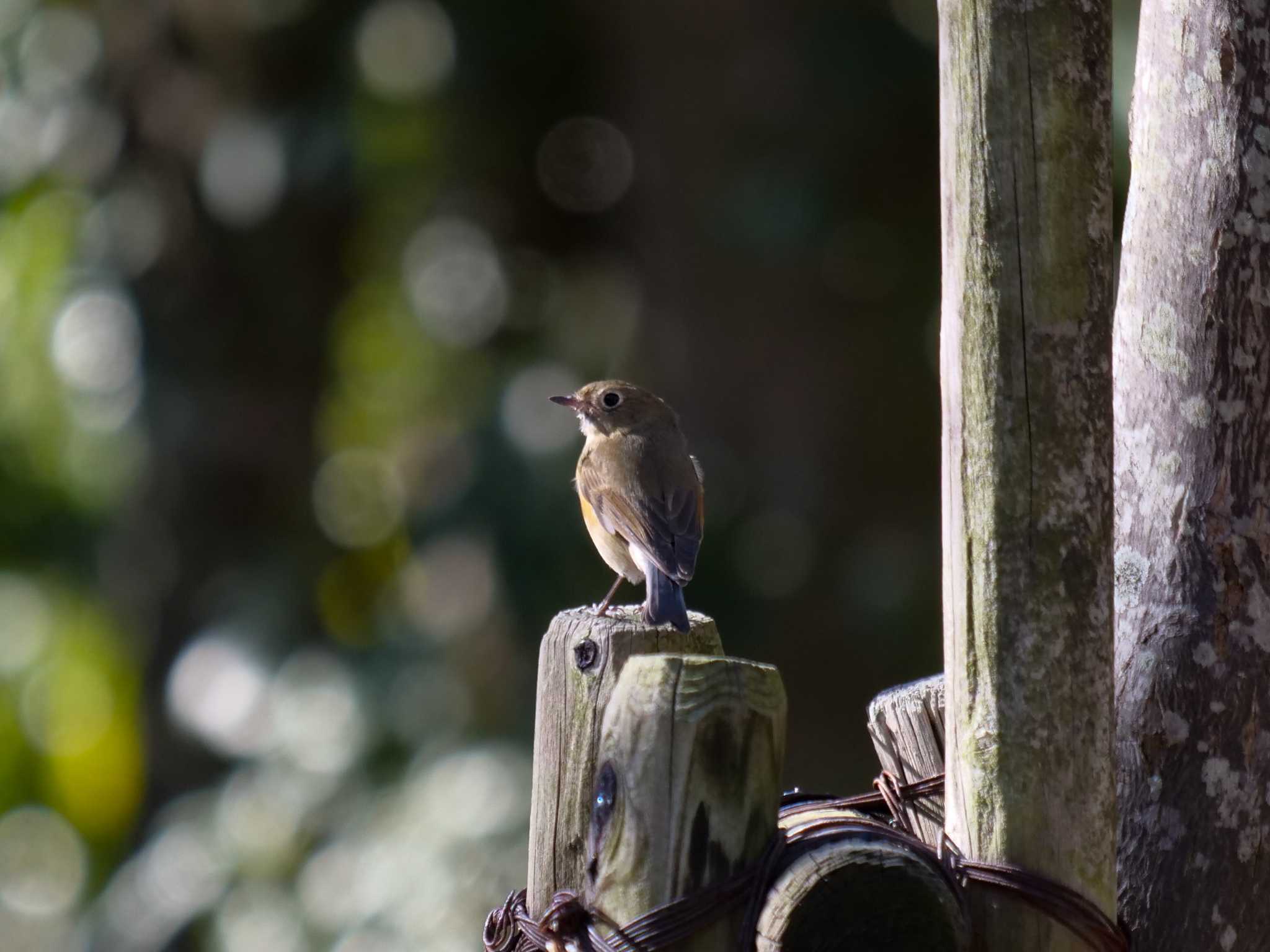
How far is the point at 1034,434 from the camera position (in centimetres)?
247

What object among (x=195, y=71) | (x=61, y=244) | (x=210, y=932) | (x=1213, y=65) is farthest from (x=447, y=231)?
(x=1213, y=65)

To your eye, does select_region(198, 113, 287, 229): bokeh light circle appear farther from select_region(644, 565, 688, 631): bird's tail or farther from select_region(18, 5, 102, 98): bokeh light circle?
select_region(644, 565, 688, 631): bird's tail

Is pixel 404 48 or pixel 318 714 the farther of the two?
pixel 404 48

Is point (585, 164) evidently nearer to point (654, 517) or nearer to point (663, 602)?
point (654, 517)

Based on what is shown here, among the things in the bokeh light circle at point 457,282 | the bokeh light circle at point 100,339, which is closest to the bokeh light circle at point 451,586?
the bokeh light circle at point 457,282

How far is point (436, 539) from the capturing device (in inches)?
366

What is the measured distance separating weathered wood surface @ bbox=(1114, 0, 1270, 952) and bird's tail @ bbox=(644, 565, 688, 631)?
0.83 metres

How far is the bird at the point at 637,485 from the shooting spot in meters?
4.77

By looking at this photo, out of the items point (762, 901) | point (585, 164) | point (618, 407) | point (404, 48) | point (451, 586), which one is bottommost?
point (451, 586)

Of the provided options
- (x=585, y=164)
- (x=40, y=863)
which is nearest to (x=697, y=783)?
Answer: (x=585, y=164)

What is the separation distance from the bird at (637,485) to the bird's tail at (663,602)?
152 mm

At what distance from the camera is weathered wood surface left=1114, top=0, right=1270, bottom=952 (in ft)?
8.97

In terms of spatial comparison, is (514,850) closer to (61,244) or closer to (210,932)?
(210,932)

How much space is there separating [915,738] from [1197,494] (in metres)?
0.62
